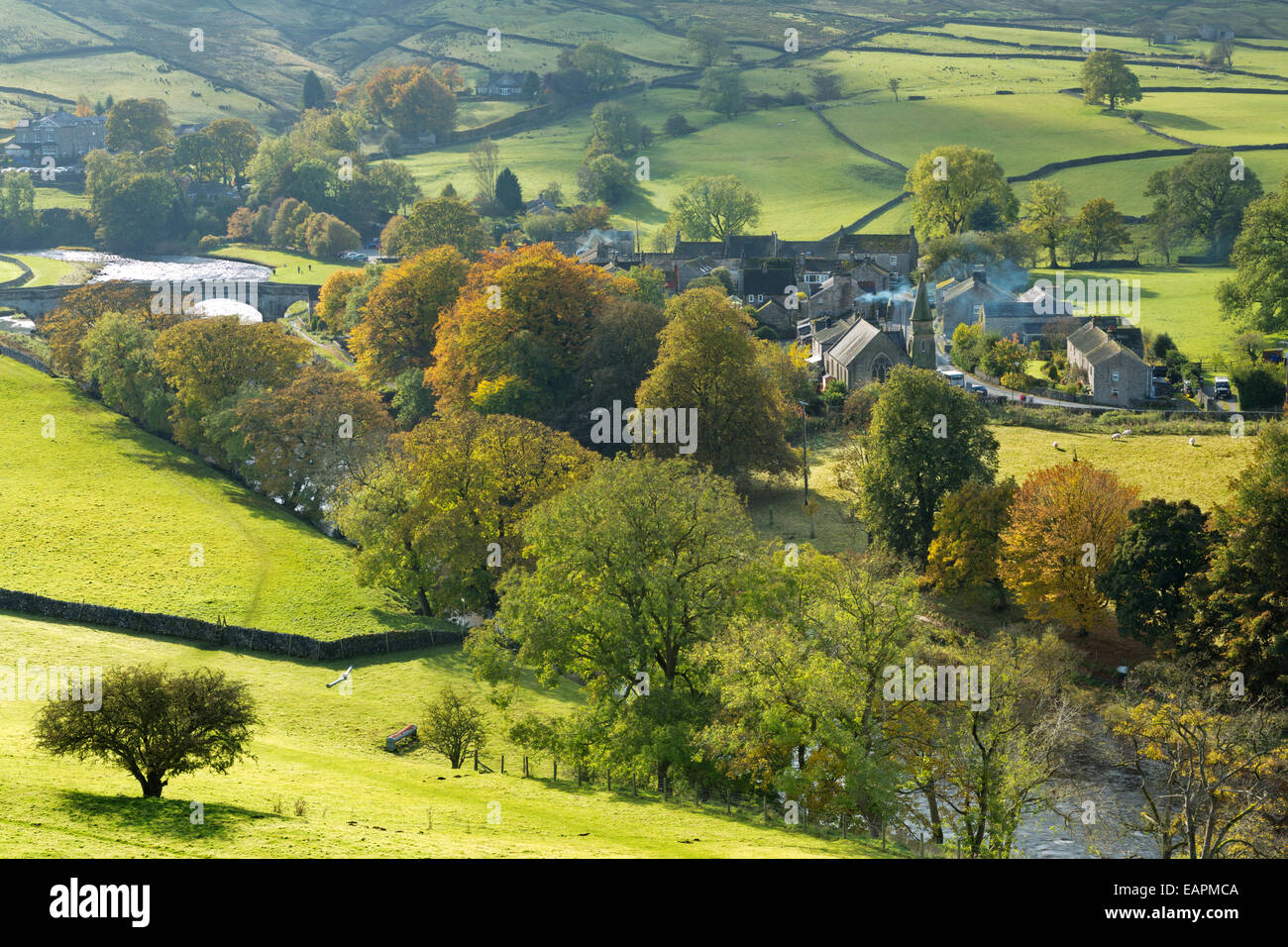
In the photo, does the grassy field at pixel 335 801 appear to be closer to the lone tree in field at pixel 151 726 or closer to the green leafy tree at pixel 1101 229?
the lone tree in field at pixel 151 726

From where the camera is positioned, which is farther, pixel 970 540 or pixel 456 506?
pixel 456 506

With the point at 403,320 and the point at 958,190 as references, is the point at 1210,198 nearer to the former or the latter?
the point at 958,190

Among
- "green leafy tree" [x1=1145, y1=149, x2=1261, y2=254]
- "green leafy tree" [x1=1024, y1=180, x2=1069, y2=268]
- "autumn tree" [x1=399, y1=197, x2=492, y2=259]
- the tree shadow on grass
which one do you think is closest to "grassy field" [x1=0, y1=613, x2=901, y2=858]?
the tree shadow on grass

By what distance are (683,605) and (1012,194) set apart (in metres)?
122

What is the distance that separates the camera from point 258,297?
140000 millimetres

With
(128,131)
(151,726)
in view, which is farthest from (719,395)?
(128,131)

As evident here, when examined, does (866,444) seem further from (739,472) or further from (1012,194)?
(1012,194)

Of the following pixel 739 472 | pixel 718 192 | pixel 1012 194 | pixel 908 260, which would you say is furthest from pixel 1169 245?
pixel 739 472

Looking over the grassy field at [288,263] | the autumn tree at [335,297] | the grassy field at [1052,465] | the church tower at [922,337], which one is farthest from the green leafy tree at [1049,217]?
the grassy field at [288,263]

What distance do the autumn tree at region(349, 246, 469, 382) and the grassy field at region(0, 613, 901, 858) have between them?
52218mm

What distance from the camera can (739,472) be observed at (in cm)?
7788

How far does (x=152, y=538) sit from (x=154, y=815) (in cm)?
3926
